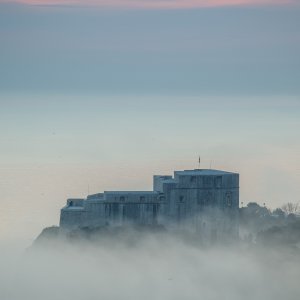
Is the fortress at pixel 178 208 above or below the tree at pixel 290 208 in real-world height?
below

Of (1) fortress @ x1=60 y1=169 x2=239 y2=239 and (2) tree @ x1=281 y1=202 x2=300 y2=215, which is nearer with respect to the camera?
(1) fortress @ x1=60 y1=169 x2=239 y2=239

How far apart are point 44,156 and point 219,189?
62.9 m

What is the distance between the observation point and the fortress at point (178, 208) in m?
98.8

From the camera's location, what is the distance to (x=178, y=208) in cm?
9919

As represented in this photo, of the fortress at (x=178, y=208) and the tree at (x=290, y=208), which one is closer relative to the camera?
the fortress at (x=178, y=208)

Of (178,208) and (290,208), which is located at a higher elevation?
(290,208)

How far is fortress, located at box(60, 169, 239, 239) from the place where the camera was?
9875cm

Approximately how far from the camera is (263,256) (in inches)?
3637

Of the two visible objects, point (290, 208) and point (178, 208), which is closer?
point (178, 208)

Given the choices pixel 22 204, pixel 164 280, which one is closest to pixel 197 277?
pixel 164 280

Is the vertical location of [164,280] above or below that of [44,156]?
below

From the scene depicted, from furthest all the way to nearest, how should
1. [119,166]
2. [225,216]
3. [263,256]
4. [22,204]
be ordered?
[119,166] → [22,204] → [225,216] → [263,256]

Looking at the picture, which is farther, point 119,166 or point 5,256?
point 119,166

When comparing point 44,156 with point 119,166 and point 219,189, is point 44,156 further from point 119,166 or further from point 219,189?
point 219,189
